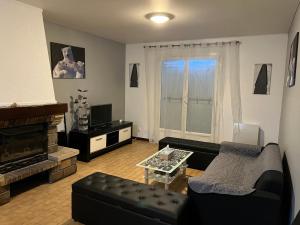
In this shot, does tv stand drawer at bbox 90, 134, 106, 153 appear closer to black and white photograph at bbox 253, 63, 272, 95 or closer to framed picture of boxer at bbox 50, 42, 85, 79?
framed picture of boxer at bbox 50, 42, 85, 79

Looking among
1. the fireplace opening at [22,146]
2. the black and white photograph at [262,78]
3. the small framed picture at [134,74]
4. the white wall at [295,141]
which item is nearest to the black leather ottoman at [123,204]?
the white wall at [295,141]

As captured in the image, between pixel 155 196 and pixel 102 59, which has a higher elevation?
pixel 102 59

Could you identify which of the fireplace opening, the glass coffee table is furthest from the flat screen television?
the glass coffee table

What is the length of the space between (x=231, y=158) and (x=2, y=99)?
3170mm

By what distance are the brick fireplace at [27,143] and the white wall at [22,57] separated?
0.20m

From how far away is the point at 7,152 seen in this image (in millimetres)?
2842

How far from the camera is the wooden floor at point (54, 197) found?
7.94ft

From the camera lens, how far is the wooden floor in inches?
95.3

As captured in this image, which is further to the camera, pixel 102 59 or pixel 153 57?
pixel 153 57

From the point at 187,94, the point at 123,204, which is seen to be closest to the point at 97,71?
the point at 187,94

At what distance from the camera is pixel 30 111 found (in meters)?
2.85

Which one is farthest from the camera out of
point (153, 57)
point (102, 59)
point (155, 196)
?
point (153, 57)

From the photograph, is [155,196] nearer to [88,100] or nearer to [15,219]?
[15,219]

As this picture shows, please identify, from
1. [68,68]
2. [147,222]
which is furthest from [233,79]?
[147,222]
